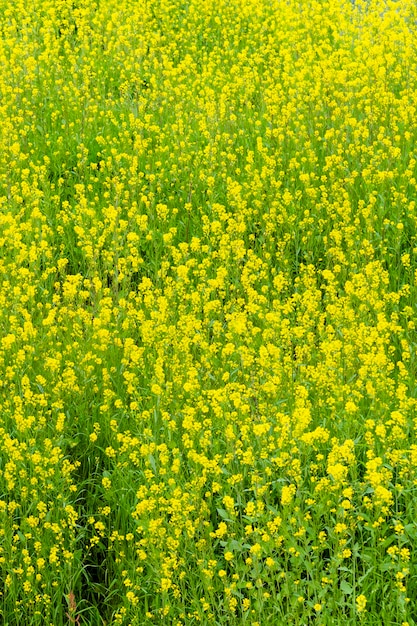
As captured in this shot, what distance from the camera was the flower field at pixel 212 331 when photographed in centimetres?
387

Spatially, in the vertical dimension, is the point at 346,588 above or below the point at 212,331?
below

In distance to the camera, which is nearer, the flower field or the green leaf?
the green leaf

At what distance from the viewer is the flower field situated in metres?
3.87

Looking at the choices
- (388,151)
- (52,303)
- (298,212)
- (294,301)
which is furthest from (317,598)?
(388,151)

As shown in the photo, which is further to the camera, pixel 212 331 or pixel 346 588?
pixel 212 331

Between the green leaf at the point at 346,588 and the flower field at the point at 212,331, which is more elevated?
the flower field at the point at 212,331

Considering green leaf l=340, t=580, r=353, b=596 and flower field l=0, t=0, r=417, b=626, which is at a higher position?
flower field l=0, t=0, r=417, b=626

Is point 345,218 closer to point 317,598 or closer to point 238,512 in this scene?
point 238,512

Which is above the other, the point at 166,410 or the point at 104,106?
the point at 104,106

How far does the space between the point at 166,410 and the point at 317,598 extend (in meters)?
1.42

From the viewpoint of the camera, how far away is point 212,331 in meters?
5.63

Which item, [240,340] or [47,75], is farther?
Answer: [47,75]

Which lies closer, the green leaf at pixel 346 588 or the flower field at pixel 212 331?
the green leaf at pixel 346 588

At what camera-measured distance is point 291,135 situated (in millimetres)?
7152
